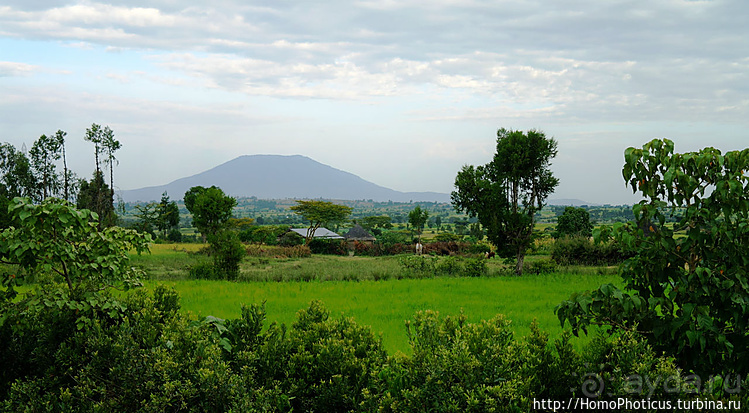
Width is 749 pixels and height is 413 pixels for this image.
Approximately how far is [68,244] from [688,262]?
5122 millimetres

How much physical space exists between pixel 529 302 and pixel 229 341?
8.59 meters

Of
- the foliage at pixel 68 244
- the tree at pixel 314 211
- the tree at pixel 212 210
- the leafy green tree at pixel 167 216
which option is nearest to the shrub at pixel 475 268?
the foliage at pixel 68 244

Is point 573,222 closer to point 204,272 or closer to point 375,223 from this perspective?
point 375,223

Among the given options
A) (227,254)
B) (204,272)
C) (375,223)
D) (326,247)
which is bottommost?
(326,247)

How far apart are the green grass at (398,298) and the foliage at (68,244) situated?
133 inches

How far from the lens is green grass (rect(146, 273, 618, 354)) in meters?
8.99

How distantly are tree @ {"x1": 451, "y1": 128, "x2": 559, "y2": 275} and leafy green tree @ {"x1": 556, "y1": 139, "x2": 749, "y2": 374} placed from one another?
14.3 meters

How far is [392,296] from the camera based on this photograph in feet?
39.7

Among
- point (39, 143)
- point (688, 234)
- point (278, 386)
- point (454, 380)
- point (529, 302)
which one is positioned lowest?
point (529, 302)

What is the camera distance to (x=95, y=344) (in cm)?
389

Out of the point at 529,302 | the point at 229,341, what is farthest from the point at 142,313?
the point at 529,302

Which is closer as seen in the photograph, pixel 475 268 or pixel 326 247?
pixel 475 268

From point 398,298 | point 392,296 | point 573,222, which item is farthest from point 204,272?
point 573,222

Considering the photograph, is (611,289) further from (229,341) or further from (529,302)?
(529,302)
